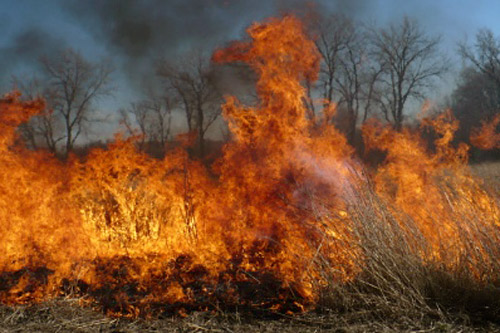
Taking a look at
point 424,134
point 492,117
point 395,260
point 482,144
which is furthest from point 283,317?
point 492,117

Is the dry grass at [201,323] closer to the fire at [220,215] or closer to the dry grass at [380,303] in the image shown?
the dry grass at [380,303]

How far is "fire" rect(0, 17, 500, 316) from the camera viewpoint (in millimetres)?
4508

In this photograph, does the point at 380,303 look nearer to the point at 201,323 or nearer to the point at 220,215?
the point at 201,323

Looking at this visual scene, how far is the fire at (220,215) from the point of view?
4.51 metres

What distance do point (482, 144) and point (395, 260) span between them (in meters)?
23.0

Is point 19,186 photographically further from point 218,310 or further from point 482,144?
point 482,144

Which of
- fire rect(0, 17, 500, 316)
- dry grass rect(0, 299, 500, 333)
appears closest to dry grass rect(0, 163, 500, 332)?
dry grass rect(0, 299, 500, 333)

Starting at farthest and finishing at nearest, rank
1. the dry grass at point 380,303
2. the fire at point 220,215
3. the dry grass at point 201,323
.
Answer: the fire at point 220,215 < the dry grass at point 380,303 < the dry grass at point 201,323

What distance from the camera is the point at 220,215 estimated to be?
750cm

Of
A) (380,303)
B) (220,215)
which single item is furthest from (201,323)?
(220,215)

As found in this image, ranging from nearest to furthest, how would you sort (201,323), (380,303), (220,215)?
(380,303) → (201,323) → (220,215)

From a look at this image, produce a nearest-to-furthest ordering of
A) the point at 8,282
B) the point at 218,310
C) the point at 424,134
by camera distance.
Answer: the point at 218,310 → the point at 8,282 → the point at 424,134

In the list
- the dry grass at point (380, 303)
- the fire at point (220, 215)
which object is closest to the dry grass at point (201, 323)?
the dry grass at point (380, 303)

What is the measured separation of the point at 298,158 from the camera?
23.5 feet
